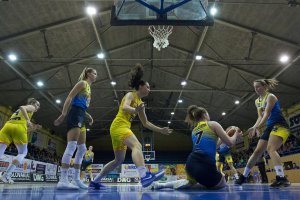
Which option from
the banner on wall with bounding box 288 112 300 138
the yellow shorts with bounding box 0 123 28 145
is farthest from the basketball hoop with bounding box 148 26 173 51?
the banner on wall with bounding box 288 112 300 138

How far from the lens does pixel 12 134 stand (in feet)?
21.1

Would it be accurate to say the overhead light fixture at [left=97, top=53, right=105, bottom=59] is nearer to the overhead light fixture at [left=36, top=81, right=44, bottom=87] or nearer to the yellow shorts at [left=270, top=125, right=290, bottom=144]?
the overhead light fixture at [left=36, top=81, right=44, bottom=87]

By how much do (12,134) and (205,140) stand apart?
186 inches

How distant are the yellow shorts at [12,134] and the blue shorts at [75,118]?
104 inches

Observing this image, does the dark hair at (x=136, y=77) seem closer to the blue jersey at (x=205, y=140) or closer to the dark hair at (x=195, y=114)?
the dark hair at (x=195, y=114)

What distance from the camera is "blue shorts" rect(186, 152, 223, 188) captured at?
3.69m

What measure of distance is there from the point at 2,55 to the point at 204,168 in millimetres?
13813

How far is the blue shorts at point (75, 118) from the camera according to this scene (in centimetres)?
447

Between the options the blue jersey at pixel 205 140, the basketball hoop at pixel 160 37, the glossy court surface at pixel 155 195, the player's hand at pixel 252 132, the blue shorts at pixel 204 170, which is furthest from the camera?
the basketball hoop at pixel 160 37

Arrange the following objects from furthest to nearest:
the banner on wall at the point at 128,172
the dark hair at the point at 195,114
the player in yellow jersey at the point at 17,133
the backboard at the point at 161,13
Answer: the banner on wall at the point at 128,172 < the backboard at the point at 161,13 < the player in yellow jersey at the point at 17,133 < the dark hair at the point at 195,114

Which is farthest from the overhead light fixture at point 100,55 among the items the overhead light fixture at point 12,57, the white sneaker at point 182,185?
the white sneaker at point 182,185

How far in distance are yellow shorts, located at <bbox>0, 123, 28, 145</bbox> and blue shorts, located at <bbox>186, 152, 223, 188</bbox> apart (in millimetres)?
4431

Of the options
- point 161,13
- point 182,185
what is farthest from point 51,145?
point 182,185

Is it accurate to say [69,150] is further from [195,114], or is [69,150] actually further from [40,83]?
[40,83]
